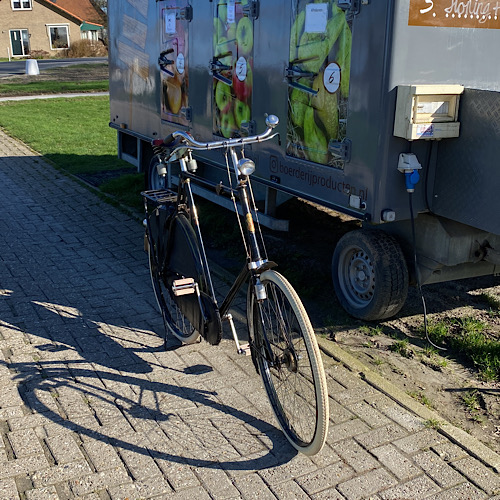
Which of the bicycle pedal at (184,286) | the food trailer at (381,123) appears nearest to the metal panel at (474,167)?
the food trailer at (381,123)

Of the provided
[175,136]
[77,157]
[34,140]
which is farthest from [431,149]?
[34,140]

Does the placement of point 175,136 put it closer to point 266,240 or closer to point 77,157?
point 266,240

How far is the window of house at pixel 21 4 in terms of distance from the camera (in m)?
57.8

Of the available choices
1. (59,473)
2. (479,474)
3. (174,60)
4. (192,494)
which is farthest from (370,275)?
(174,60)

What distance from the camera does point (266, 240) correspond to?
7.75m

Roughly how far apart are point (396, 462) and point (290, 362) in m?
0.78

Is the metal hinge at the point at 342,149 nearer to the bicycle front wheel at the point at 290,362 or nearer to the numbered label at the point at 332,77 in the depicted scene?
the numbered label at the point at 332,77

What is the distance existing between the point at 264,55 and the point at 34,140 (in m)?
10.1

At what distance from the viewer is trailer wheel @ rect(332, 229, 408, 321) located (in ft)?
17.4

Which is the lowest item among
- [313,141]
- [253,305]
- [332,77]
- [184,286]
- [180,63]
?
[184,286]

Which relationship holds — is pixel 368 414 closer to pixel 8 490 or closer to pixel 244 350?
pixel 244 350

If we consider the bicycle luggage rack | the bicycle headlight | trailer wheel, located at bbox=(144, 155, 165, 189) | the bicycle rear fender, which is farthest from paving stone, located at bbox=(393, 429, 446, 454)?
trailer wheel, located at bbox=(144, 155, 165, 189)

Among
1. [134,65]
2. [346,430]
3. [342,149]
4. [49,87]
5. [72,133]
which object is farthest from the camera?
[49,87]

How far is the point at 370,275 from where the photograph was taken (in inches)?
215
